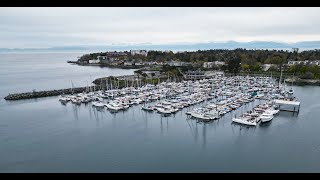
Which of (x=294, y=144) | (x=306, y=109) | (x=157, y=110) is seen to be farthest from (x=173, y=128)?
A: (x=306, y=109)

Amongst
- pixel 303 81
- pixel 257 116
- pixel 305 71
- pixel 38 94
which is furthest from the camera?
pixel 305 71

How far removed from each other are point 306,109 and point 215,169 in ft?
15.9

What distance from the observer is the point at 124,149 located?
193 inches

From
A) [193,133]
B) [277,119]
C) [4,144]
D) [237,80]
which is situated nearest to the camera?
[4,144]

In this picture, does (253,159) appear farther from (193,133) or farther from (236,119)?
(236,119)

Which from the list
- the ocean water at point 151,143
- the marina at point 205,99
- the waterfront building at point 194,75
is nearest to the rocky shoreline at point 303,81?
the marina at point 205,99

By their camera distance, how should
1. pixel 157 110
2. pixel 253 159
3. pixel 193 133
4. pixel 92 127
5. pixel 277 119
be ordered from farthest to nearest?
pixel 157 110 < pixel 277 119 < pixel 92 127 < pixel 193 133 < pixel 253 159

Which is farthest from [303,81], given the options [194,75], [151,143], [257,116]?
[151,143]

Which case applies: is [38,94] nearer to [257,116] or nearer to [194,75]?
[194,75]

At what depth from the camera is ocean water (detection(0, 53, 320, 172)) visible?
4.29 meters

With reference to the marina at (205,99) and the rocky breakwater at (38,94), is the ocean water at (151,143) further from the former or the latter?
the rocky breakwater at (38,94)

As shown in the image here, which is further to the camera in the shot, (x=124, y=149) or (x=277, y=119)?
(x=277, y=119)

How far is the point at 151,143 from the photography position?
5195mm

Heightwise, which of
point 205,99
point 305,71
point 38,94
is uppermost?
point 305,71
